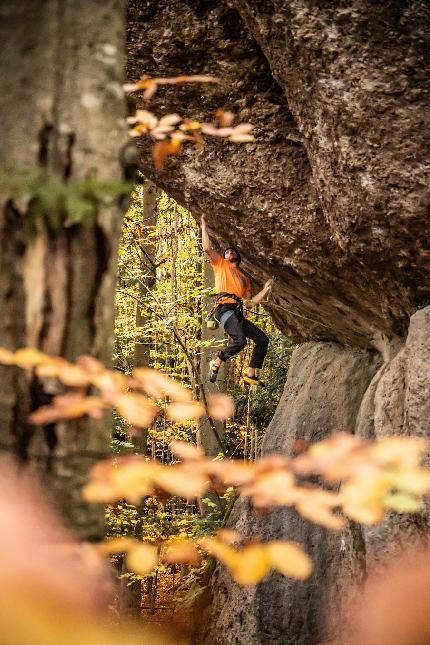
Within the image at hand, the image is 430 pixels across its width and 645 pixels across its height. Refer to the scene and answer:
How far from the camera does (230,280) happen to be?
7.59m

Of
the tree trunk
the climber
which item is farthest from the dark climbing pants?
the tree trunk

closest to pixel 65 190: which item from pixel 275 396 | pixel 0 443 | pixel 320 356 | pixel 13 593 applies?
pixel 0 443

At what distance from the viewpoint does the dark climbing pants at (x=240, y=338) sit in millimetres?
7859

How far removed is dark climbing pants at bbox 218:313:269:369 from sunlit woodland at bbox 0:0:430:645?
0.04 m

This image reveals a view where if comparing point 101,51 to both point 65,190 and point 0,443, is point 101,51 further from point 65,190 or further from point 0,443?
point 0,443

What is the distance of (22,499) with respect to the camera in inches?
64.0

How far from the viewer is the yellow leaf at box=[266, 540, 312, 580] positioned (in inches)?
53.6

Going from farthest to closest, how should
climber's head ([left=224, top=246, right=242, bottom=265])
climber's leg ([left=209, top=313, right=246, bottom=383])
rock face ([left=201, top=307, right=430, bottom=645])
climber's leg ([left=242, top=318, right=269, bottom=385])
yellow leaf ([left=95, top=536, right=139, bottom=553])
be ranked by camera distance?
climber's leg ([left=242, top=318, right=269, bottom=385]) < climber's leg ([left=209, top=313, right=246, bottom=383]) < climber's head ([left=224, top=246, right=242, bottom=265]) < rock face ([left=201, top=307, right=430, bottom=645]) < yellow leaf ([left=95, top=536, right=139, bottom=553])

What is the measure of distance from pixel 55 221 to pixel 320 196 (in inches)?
→ 178

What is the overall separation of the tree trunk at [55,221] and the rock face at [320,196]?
11.7ft

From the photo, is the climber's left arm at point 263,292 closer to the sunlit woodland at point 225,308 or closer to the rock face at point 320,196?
the sunlit woodland at point 225,308

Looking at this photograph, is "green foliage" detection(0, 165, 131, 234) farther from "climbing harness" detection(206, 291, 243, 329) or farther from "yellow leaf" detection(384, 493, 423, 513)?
"climbing harness" detection(206, 291, 243, 329)

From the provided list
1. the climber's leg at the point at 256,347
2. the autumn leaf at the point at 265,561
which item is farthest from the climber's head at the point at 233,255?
the autumn leaf at the point at 265,561

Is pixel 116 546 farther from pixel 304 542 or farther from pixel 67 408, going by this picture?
pixel 304 542
